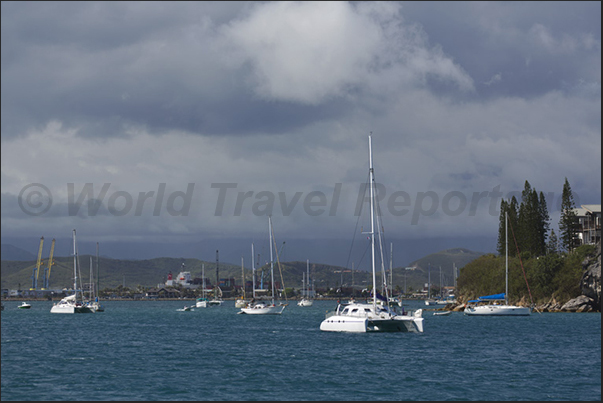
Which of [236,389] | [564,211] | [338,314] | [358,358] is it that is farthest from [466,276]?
[236,389]

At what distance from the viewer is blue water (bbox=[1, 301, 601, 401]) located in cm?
4106

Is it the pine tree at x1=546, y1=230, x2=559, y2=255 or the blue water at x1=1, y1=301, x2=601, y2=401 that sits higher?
the pine tree at x1=546, y1=230, x2=559, y2=255

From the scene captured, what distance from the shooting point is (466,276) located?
621 ft

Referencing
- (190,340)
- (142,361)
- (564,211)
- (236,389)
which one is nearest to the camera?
(236,389)

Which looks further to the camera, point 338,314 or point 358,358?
point 338,314

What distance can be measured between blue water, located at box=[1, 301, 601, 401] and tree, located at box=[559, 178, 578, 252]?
89865mm

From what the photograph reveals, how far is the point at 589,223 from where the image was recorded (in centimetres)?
17525

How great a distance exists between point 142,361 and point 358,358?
59.7 ft

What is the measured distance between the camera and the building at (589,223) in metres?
172

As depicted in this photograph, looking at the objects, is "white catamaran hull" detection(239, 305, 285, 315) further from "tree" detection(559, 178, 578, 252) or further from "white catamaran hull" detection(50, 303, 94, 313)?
"tree" detection(559, 178, 578, 252)

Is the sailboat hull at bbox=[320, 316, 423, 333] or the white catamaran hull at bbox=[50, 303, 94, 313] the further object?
the white catamaran hull at bbox=[50, 303, 94, 313]

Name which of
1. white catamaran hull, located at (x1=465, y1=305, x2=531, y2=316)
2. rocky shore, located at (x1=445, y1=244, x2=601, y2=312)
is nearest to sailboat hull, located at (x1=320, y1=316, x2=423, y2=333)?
white catamaran hull, located at (x1=465, y1=305, x2=531, y2=316)

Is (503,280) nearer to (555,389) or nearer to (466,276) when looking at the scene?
(466,276)

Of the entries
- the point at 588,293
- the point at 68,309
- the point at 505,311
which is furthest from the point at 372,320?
the point at 68,309
